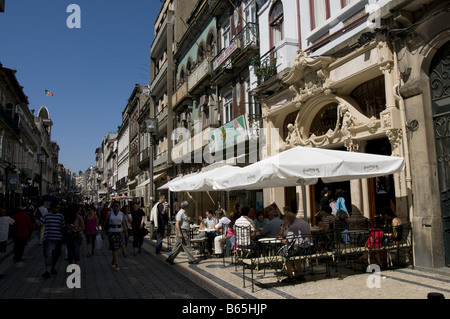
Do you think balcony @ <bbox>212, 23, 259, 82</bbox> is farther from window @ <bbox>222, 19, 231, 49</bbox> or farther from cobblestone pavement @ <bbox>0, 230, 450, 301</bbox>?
cobblestone pavement @ <bbox>0, 230, 450, 301</bbox>

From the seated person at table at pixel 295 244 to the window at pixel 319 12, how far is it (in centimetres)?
696

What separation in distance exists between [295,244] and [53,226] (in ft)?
17.5

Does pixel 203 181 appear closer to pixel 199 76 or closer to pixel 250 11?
pixel 250 11

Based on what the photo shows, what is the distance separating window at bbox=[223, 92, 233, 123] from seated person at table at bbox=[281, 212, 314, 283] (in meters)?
12.1

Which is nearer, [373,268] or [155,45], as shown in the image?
[373,268]

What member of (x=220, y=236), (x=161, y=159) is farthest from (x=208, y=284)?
(x=161, y=159)

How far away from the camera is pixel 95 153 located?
12788 cm

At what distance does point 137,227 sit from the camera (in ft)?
40.5

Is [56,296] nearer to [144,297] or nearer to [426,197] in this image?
[144,297]

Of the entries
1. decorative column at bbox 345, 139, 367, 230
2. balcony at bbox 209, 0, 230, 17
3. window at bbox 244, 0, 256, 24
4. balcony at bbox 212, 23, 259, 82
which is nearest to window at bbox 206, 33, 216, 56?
balcony at bbox 209, 0, 230, 17

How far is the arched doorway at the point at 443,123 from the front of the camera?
23.8 feet

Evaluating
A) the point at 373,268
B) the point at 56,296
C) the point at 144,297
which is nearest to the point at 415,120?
the point at 373,268

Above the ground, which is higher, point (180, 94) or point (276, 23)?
point (180, 94)
